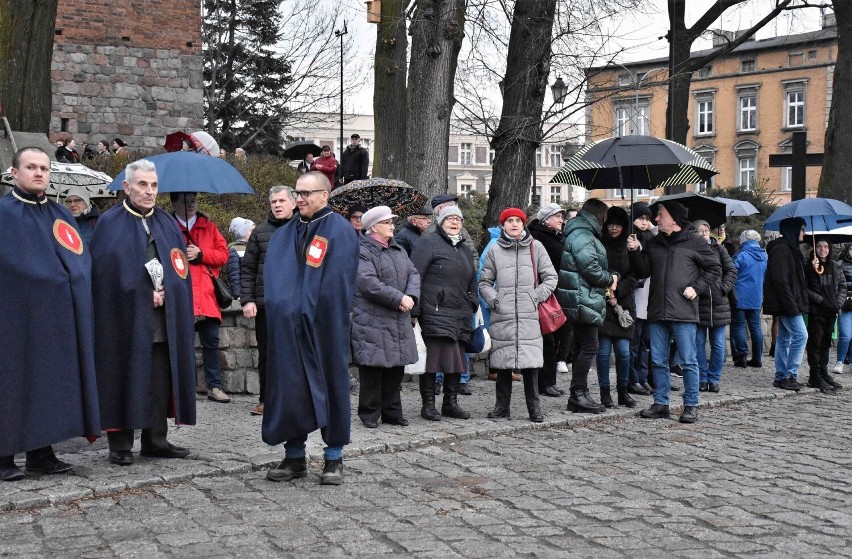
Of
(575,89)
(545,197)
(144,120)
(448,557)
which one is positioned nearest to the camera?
(448,557)

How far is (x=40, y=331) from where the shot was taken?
23.7 feet

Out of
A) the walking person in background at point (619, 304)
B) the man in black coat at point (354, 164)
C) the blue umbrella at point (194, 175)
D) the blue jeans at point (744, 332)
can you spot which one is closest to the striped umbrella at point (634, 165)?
the walking person in background at point (619, 304)

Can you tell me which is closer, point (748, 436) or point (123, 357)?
point (123, 357)

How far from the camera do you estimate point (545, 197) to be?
291 ft

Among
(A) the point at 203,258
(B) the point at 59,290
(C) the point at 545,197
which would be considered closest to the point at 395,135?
(A) the point at 203,258

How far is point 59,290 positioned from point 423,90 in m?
7.25

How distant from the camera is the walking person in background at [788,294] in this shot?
42.0 feet

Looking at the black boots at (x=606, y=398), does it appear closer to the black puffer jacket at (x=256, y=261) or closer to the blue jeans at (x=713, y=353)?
the blue jeans at (x=713, y=353)

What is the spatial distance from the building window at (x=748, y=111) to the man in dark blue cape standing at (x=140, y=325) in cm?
6355

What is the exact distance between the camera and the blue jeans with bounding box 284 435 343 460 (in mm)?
7227

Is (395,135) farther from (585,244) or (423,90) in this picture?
(585,244)

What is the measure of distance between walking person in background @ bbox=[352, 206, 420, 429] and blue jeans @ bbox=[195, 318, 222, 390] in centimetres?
192

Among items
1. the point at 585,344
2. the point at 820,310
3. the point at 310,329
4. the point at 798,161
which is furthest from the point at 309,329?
the point at 798,161

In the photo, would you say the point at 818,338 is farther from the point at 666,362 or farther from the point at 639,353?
the point at 666,362
